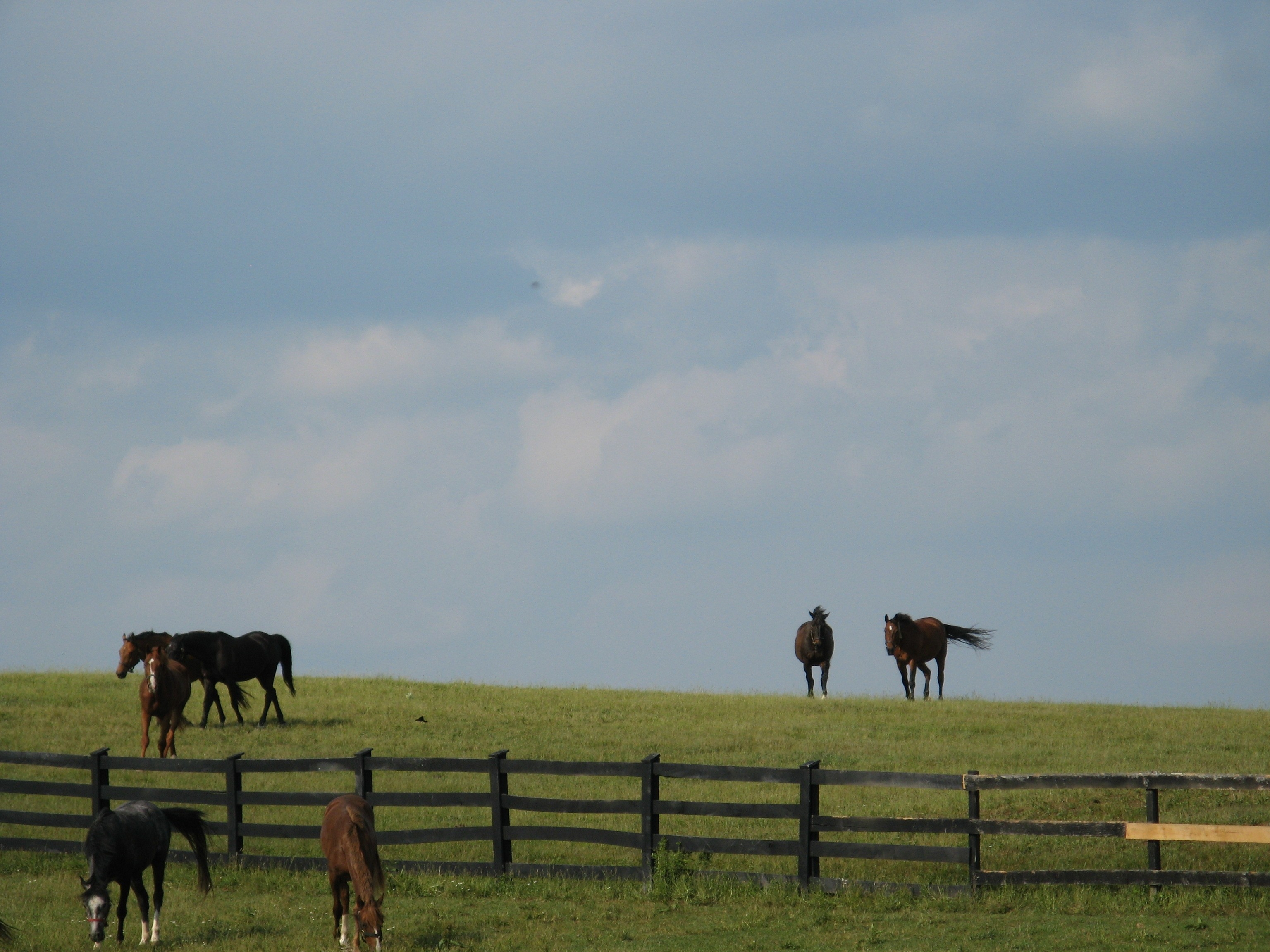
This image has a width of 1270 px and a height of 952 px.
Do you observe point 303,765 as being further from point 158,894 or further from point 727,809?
point 727,809

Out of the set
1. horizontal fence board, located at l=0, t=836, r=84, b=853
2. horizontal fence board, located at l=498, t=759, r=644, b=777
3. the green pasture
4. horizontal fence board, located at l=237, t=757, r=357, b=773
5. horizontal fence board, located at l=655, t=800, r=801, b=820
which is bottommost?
horizontal fence board, located at l=0, t=836, r=84, b=853

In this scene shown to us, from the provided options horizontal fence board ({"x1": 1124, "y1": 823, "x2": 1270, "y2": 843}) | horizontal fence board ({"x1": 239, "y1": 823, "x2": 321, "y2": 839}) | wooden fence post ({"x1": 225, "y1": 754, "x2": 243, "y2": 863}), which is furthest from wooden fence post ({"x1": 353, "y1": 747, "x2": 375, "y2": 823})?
horizontal fence board ({"x1": 1124, "y1": 823, "x2": 1270, "y2": 843})

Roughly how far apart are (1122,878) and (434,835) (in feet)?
25.6

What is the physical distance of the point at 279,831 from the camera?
15.3 metres

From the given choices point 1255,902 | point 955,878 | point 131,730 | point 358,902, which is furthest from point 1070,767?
point 131,730

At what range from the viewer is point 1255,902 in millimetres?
11922

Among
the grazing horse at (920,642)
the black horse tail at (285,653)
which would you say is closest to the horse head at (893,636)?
the grazing horse at (920,642)

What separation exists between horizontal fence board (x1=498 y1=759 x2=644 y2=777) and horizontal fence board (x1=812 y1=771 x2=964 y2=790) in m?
2.13

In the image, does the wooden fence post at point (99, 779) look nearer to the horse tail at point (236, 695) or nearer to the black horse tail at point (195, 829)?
the black horse tail at point (195, 829)

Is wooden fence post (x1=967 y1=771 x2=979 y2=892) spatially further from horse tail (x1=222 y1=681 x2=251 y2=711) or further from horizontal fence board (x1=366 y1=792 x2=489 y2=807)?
horse tail (x1=222 y1=681 x2=251 y2=711)

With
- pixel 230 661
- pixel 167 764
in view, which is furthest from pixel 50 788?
pixel 230 661

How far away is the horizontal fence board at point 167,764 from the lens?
15.8 meters

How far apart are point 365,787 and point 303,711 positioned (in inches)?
553

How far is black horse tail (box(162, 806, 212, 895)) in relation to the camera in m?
12.5
